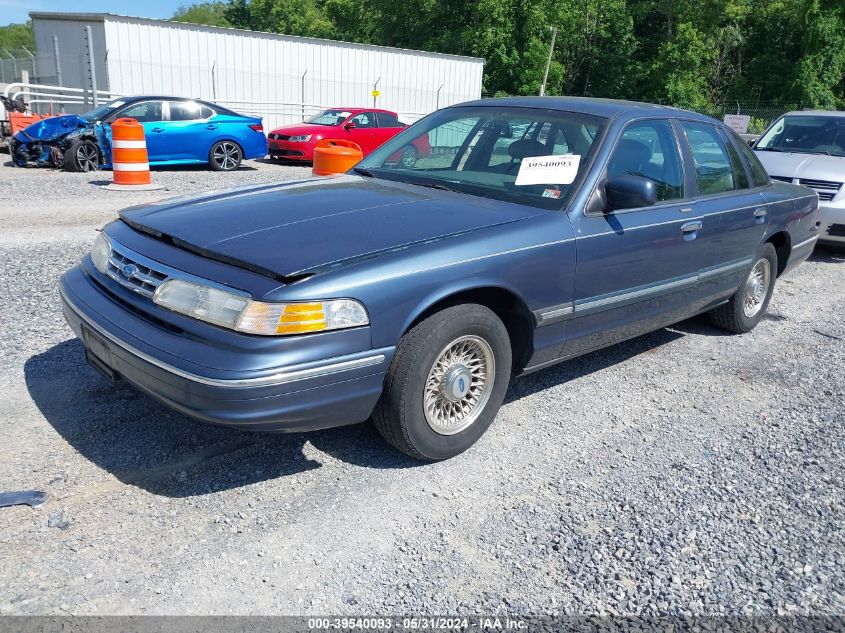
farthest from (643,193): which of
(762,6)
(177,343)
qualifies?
(762,6)

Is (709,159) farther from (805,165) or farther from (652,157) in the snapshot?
(805,165)

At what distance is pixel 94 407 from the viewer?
3770mm

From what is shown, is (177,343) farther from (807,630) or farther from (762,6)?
(762,6)

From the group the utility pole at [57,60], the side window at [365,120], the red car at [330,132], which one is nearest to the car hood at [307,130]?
the red car at [330,132]

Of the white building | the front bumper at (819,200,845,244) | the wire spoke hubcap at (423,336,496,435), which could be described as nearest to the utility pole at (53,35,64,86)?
the white building

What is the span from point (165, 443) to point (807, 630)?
9.19 feet

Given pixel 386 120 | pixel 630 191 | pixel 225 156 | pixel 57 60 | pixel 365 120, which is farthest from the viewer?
pixel 57 60

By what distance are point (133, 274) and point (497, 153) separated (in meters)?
2.17

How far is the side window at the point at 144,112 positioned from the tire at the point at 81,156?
0.74m

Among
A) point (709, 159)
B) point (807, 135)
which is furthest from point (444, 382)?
point (807, 135)

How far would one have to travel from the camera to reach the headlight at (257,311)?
275 cm

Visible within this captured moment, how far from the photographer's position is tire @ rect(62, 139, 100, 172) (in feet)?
41.2

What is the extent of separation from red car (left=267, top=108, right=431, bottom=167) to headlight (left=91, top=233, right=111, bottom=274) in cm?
1282

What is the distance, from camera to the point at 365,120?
17703mm
